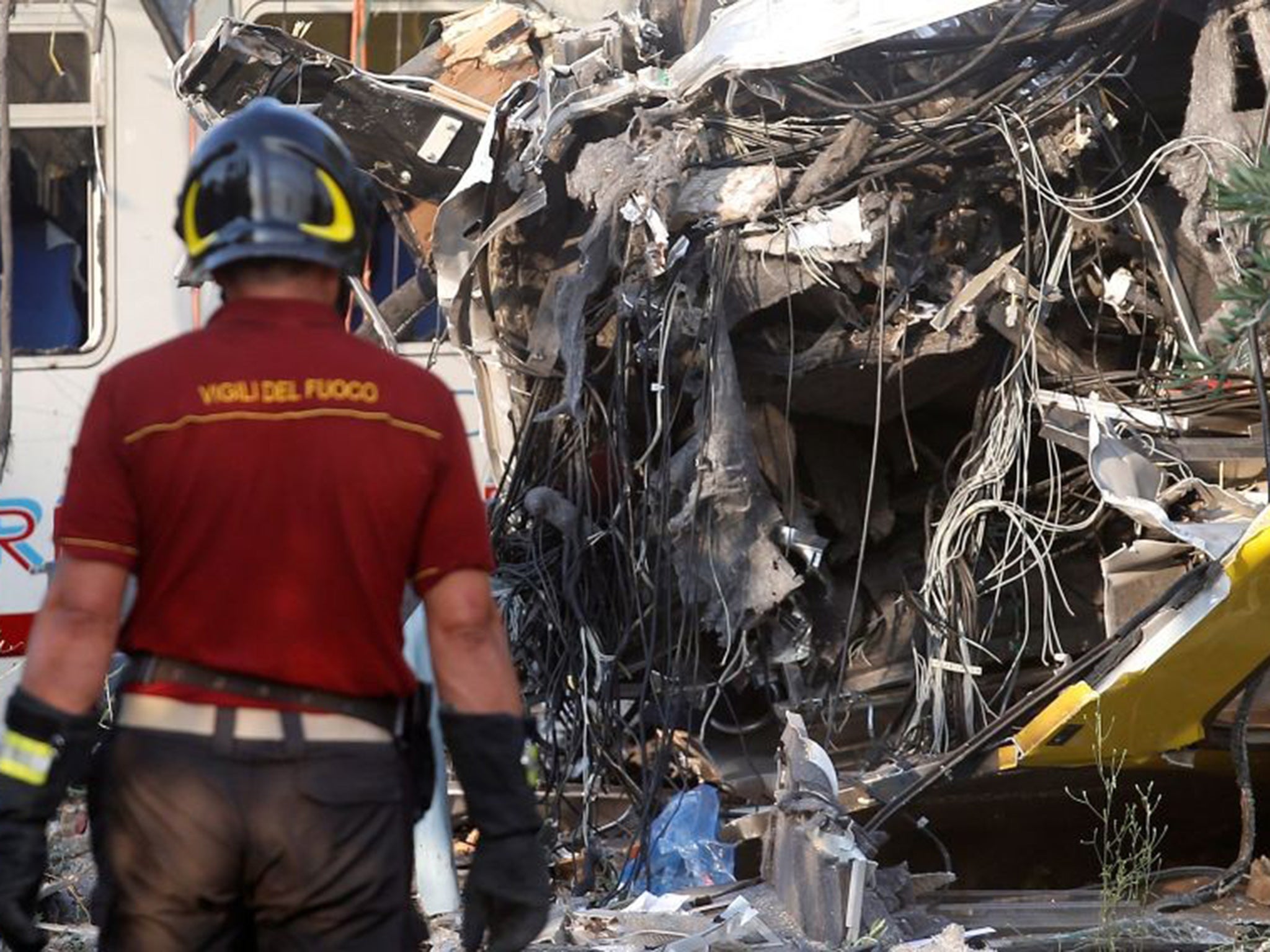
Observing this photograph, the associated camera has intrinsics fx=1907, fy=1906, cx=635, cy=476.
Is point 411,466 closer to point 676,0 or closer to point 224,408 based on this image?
point 224,408

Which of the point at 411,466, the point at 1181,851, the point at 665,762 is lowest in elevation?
the point at 1181,851

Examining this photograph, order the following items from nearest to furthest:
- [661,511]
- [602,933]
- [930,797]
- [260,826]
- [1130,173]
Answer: [260,826] → [602,933] → [1130,173] → [661,511] → [930,797]

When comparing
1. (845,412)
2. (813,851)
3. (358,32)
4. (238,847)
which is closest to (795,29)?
(845,412)

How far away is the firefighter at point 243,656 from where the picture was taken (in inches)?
107

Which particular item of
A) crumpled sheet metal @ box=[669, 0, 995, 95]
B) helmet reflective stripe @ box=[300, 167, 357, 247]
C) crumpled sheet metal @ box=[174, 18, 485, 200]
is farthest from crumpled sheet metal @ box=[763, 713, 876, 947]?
helmet reflective stripe @ box=[300, 167, 357, 247]

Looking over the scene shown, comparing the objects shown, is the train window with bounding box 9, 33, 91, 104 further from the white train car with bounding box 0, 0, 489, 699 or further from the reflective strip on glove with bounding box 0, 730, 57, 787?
the reflective strip on glove with bounding box 0, 730, 57, 787

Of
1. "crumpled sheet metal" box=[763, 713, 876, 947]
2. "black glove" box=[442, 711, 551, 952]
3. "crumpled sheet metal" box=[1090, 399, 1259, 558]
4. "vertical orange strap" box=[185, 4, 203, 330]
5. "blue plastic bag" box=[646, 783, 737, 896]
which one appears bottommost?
"blue plastic bag" box=[646, 783, 737, 896]

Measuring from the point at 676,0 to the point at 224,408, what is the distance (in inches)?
163

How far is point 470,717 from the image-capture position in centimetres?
287

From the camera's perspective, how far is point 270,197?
2889 mm

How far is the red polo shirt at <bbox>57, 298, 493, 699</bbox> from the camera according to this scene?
2.74 m

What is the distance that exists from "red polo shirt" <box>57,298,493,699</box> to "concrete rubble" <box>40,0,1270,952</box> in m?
2.34

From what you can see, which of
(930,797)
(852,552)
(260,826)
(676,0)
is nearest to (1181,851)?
(930,797)

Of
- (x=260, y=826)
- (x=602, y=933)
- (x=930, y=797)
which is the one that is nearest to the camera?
(x=260, y=826)
